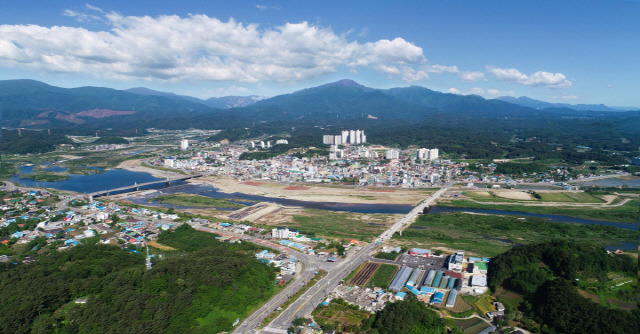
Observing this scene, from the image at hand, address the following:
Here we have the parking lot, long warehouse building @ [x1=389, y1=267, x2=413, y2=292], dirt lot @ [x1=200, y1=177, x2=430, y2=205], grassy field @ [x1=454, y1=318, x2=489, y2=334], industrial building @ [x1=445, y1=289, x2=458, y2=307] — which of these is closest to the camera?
grassy field @ [x1=454, y1=318, x2=489, y2=334]

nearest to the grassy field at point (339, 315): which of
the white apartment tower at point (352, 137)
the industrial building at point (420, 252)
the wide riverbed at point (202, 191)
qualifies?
the industrial building at point (420, 252)

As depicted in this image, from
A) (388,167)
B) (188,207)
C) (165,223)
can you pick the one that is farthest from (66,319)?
(388,167)

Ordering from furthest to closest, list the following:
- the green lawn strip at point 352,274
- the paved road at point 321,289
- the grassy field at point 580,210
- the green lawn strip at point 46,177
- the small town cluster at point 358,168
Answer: the small town cluster at point 358,168 → the green lawn strip at point 46,177 → the grassy field at point 580,210 → the green lawn strip at point 352,274 → the paved road at point 321,289

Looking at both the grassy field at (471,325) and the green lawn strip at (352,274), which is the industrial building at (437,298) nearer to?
the grassy field at (471,325)

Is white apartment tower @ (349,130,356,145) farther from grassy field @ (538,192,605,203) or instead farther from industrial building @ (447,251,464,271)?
industrial building @ (447,251,464,271)

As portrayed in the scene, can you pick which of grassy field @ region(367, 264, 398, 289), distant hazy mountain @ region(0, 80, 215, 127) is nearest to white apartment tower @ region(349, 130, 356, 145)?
grassy field @ region(367, 264, 398, 289)

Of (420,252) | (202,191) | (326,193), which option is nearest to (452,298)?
(420,252)

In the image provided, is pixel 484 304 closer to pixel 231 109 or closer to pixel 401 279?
pixel 401 279
